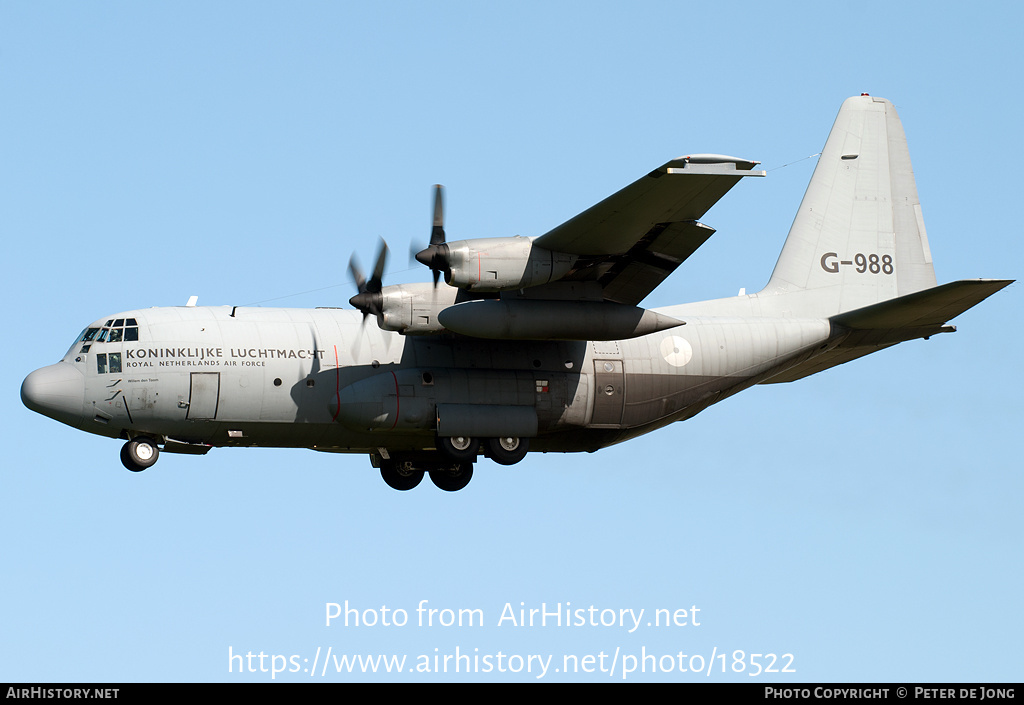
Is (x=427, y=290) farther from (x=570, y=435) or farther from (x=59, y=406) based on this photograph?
(x=59, y=406)

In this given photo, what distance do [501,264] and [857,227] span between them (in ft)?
28.3

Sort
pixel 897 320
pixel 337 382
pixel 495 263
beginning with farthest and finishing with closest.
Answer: pixel 897 320
pixel 337 382
pixel 495 263

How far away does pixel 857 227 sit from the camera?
84.6ft

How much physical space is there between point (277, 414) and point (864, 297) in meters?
10.7

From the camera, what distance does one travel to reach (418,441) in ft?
74.6

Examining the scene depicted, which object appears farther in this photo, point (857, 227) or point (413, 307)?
point (857, 227)

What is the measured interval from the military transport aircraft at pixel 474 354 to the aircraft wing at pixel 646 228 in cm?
→ 3

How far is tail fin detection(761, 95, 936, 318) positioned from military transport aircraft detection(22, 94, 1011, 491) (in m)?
1.08

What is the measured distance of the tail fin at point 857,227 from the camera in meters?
25.3

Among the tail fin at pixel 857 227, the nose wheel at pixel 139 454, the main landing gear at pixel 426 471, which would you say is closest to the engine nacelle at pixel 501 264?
the main landing gear at pixel 426 471

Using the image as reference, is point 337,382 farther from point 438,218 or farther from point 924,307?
point 924,307

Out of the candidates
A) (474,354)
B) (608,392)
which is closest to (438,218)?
(474,354)
